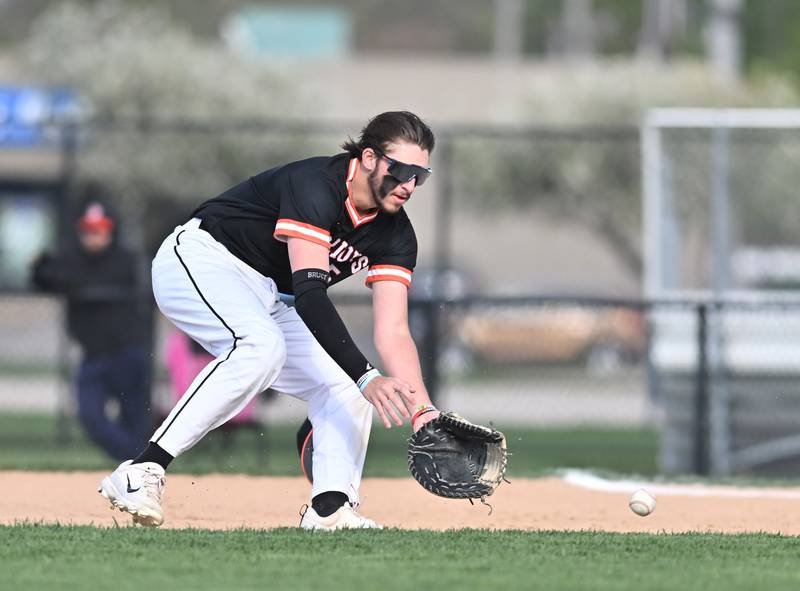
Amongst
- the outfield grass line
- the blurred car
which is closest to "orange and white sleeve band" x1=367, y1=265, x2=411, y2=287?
the outfield grass line

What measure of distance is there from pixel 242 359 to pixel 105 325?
5422mm

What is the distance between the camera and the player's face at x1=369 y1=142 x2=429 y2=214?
5496mm

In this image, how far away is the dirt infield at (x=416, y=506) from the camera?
6.43 metres

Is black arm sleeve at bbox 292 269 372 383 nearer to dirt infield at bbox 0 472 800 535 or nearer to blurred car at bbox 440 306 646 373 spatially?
dirt infield at bbox 0 472 800 535

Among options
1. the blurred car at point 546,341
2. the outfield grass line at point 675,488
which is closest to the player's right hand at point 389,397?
the outfield grass line at point 675,488

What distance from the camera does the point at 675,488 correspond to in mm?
8344

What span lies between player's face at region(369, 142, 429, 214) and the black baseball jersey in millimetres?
126

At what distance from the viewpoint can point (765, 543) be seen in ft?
18.4

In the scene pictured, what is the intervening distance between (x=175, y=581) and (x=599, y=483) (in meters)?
4.32

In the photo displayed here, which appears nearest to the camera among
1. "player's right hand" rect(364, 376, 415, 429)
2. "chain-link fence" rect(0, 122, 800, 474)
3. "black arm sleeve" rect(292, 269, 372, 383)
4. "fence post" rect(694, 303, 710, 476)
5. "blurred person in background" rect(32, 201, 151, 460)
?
"player's right hand" rect(364, 376, 415, 429)

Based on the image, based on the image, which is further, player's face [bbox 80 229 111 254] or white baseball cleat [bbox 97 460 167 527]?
player's face [bbox 80 229 111 254]

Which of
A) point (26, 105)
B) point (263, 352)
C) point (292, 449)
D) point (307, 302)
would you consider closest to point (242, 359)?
point (263, 352)

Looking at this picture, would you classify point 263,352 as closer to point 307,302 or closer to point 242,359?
point 242,359

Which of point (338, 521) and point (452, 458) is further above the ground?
point (452, 458)
